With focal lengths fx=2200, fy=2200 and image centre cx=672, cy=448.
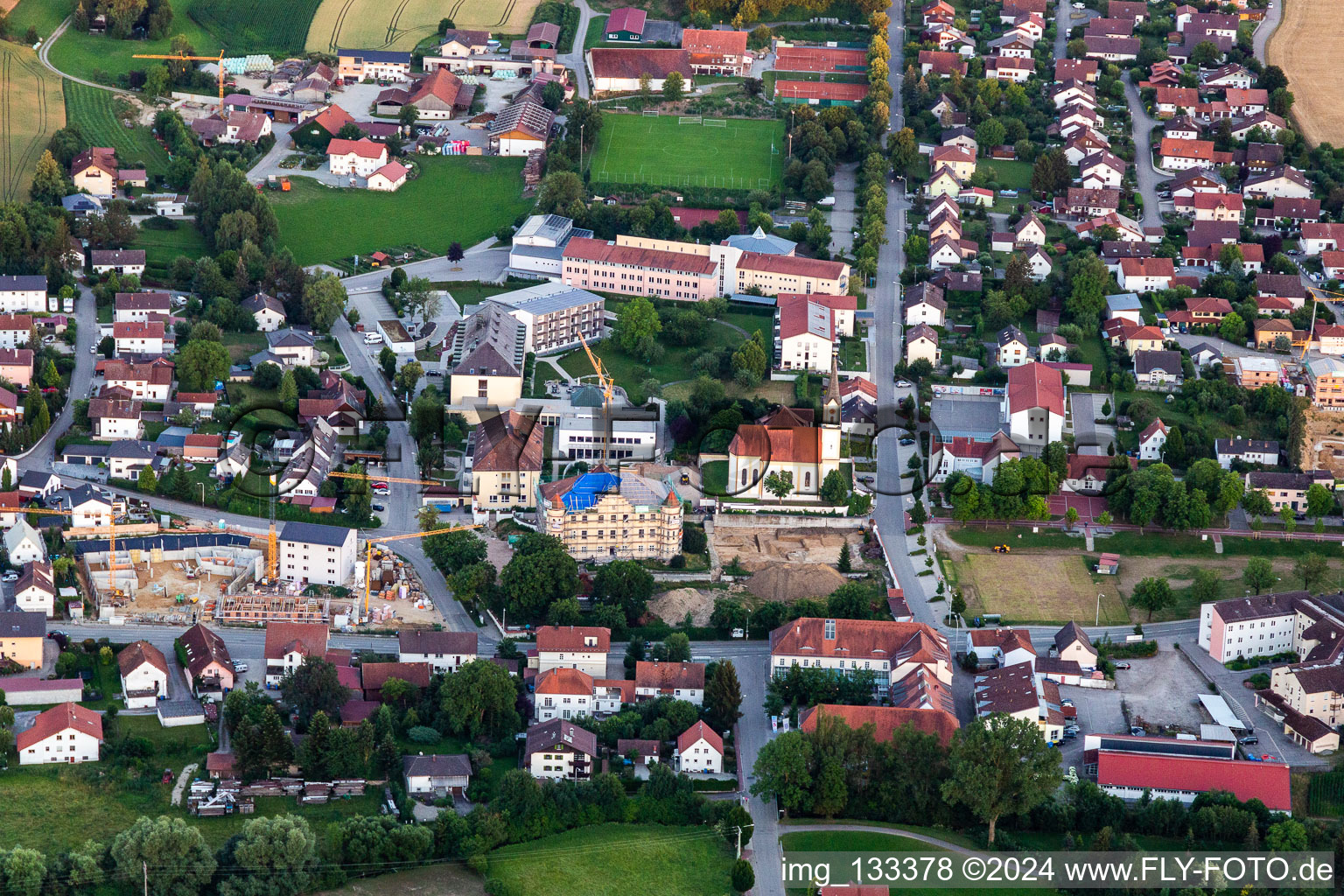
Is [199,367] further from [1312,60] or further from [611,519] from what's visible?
[1312,60]

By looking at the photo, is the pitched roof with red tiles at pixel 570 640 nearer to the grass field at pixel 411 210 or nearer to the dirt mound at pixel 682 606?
the dirt mound at pixel 682 606

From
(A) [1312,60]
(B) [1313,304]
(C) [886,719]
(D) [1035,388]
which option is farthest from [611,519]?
(A) [1312,60]

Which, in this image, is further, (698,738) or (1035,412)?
(1035,412)

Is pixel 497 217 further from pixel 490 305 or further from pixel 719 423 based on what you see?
pixel 719 423

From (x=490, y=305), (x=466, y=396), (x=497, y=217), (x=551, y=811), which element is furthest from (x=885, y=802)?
(x=497, y=217)

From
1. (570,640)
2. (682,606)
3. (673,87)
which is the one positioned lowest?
(570,640)

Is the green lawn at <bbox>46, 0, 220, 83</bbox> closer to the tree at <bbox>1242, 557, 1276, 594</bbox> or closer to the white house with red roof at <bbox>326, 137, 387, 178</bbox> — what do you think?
the white house with red roof at <bbox>326, 137, 387, 178</bbox>
